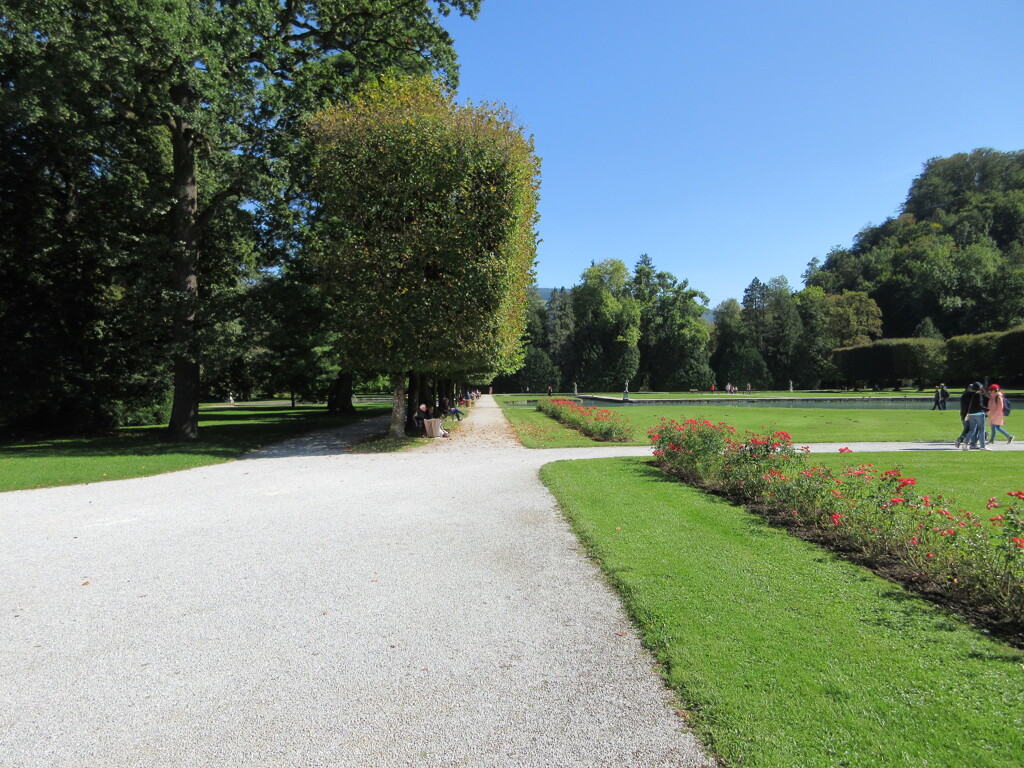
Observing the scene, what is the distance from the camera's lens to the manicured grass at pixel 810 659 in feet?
8.55

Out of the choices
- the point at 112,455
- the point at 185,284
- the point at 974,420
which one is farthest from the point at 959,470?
the point at 185,284

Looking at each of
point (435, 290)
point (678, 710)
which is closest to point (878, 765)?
point (678, 710)

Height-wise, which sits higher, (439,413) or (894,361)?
(894,361)

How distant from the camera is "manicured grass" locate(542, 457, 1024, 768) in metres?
2.61

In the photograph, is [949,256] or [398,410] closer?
[398,410]

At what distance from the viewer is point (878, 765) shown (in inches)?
96.6

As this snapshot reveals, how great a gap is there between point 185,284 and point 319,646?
624 inches

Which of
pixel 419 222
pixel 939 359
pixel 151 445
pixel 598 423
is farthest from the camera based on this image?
pixel 939 359

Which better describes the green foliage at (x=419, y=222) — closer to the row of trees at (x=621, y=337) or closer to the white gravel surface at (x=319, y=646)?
the white gravel surface at (x=319, y=646)

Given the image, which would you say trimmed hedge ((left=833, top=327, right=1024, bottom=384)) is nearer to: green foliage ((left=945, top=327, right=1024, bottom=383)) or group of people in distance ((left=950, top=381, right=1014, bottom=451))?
green foliage ((left=945, top=327, right=1024, bottom=383))

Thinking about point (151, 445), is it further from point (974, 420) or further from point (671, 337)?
point (671, 337)

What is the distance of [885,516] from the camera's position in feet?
18.1

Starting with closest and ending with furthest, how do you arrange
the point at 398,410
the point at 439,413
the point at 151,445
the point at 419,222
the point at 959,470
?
the point at 959,470 → the point at 419,222 → the point at 151,445 → the point at 398,410 → the point at 439,413

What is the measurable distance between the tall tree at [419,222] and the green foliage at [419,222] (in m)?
0.03
